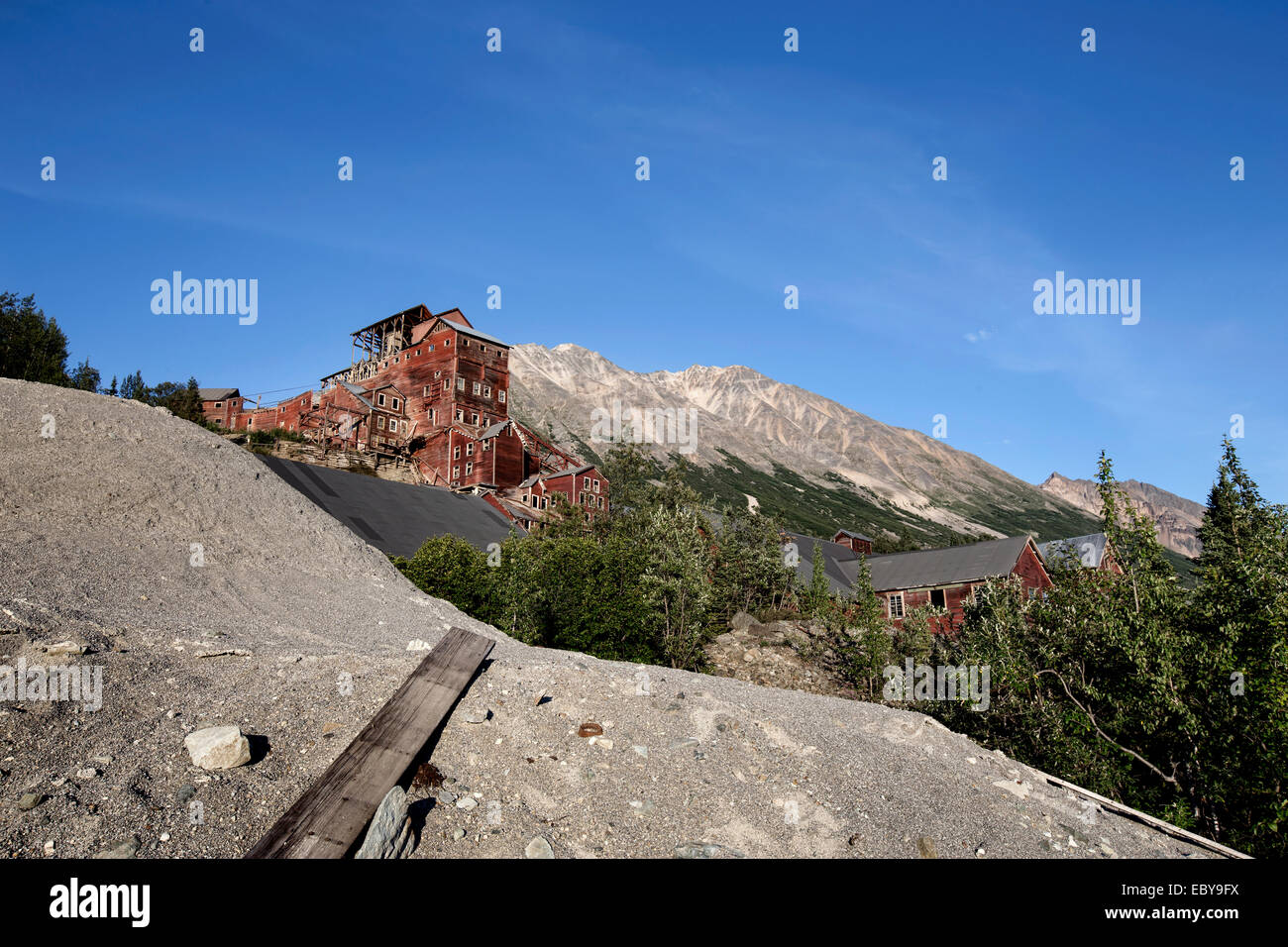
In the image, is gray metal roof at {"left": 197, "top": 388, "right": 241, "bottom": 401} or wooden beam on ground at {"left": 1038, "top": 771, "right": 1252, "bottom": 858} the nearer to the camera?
wooden beam on ground at {"left": 1038, "top": 771, "right": 1252, "bottom": 858}

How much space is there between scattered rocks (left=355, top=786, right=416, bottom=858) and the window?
2307 inches

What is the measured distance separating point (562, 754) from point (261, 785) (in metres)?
3.66

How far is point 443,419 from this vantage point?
71.1 metres

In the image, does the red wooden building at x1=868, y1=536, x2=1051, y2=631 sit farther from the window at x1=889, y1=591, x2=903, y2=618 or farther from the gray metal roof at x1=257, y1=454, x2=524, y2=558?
the gray metal roof at x1=257, y1=454, x2=524, y2=558

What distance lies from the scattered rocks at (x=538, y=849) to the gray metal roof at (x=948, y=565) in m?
51.0

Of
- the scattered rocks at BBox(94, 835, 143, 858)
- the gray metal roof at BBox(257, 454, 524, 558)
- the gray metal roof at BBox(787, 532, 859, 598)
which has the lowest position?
the gray metal roof at BBox(787, 532, 859, 598)

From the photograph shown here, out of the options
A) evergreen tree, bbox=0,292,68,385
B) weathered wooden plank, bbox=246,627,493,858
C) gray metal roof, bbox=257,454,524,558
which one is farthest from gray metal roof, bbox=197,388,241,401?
weathered wooden plank, bbox=246,627,493,858

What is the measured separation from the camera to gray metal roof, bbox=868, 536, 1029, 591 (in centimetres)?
5688

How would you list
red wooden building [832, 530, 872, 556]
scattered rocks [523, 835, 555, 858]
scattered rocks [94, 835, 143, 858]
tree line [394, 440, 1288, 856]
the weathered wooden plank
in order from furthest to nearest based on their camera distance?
1. red wooden building [832, 530, 872, 556]
2. tree line [394, 440, 1288, 856]
3. scattered rocks [523, 835, 555, 858]
4. the weathered wooden plank
5. scattered rocks [94, 835, 143, 858]

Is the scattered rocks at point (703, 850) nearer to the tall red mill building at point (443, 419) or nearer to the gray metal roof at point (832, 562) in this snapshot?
the tall red mill building at point (443, 419)

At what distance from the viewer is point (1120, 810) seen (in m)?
12.1
